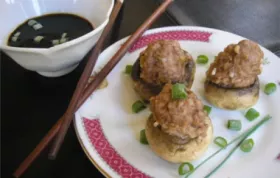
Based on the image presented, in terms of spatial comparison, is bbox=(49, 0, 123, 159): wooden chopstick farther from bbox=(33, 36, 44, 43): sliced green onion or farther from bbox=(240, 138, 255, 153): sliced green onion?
bbox=(240, 138, 255, 153): sliced green onion

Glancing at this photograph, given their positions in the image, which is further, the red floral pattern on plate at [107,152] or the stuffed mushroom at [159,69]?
the stuffed mushroom at [159,69]

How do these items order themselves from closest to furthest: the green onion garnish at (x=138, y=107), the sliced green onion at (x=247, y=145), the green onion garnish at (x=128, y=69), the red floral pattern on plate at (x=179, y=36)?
the sliced green onion at (x=247, y=145), the green onion garnish at (x=138, y=107), the green onion garnish at (x=128, y=69), the red floral pattern on plate at (x=179, y=36)

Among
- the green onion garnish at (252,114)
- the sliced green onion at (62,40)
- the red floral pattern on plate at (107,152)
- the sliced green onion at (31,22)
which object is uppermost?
the green onion garnish at (252,114)

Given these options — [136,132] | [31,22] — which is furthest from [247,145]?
[31,22]

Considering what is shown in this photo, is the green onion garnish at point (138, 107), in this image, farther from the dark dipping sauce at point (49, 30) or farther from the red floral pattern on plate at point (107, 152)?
the dark dipping sauce at point (49, 30)

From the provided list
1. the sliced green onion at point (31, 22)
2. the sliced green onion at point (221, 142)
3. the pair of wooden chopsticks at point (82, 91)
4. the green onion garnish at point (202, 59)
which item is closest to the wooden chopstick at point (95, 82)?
the pair of wooden chopsticks at point (82, 91)

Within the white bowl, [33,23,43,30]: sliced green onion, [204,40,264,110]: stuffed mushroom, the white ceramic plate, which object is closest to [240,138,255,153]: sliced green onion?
the white ceramic plate
